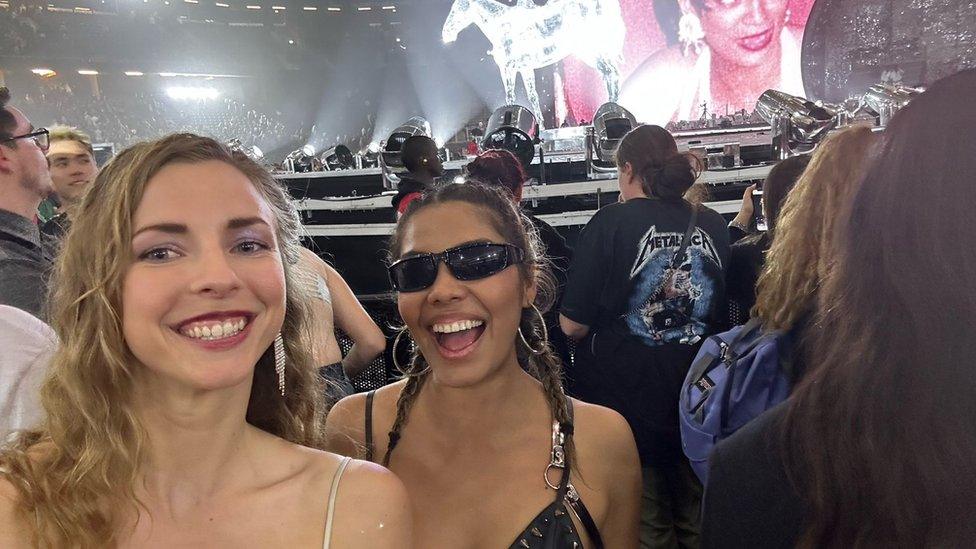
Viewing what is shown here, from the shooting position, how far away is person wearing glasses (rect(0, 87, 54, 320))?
1.75 metres

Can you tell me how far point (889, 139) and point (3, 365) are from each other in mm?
1467

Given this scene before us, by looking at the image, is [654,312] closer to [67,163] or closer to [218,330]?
[218,330]

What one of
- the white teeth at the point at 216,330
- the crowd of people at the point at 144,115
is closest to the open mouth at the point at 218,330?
the white teeth at the point at 216,330

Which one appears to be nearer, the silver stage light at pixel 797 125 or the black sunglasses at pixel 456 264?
the black sunglasses at pixel 456 264

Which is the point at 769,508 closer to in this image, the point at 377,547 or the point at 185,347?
the point at 377,547

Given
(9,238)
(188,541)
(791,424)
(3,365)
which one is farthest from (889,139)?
(9,238)

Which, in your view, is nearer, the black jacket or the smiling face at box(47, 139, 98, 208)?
the black jacket

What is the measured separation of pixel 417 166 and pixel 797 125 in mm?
3874

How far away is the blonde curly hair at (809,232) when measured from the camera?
160 centimetres

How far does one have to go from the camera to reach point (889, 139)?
68 centimetres

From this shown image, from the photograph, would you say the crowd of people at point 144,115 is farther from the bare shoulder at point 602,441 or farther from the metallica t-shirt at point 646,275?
the bare shoulder at point 602,441

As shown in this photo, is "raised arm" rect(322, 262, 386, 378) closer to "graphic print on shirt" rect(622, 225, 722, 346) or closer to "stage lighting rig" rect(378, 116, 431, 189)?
"graphic print on shirt" rect(622, 225, 722, 346)

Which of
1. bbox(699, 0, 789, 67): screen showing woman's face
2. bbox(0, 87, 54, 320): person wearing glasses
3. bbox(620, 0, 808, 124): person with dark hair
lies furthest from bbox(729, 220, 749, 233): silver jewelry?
bbox(699, 0, 789, 67): screen showing woman's face

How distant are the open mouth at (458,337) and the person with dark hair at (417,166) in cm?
164
